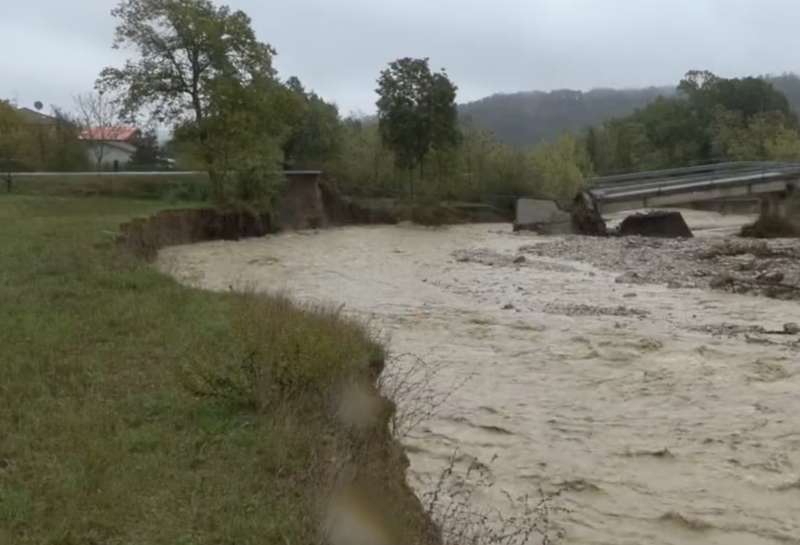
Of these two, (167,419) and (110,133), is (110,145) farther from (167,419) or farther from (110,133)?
(167,419)

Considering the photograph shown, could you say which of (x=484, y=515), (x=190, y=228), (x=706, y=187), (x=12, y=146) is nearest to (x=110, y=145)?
(x=12, y=146)

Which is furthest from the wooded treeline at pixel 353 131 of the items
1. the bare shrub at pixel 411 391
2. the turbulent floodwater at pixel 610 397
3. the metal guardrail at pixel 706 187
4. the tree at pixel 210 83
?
the bare shrub at pixel 411 391

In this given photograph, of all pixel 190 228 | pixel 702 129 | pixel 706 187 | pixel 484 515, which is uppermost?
pixel 702 129

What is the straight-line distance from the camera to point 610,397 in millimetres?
12523

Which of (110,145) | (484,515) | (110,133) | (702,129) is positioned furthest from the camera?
(702,129)

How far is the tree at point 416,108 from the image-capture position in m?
58.5

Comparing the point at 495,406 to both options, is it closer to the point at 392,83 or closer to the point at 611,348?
the point at 611,348

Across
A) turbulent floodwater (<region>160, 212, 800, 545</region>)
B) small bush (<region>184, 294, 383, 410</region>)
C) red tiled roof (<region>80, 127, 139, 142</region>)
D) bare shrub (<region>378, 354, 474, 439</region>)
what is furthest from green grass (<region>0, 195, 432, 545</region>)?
red tiled roof (<region>80, 127, 139, 142</region>)

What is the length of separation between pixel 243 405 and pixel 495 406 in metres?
4.95

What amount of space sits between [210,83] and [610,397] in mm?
34870

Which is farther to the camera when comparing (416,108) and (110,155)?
(110,155)

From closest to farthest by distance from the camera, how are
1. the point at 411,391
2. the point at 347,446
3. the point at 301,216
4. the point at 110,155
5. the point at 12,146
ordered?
the point at 347,446 < the point at 411,391 < the point at 301,216 < the point at 12,146 < the point at 110,155

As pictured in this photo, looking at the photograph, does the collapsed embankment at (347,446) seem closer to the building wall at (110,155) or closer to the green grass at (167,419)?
the green grass at (167,419)

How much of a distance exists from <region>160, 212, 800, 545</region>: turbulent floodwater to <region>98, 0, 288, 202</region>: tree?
18091 millimetres
